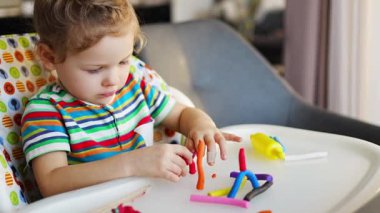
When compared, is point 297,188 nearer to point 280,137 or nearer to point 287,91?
point 280,137

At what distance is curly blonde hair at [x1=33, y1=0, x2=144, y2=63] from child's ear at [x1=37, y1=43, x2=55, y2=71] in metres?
0.02

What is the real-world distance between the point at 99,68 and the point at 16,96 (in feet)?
0.71

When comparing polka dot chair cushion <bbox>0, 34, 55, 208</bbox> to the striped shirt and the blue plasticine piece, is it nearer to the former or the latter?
the striped shirt

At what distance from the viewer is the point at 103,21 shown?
0.95 metres

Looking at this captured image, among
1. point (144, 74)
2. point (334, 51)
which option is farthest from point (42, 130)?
point (334, 51)

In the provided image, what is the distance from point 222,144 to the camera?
992 millimetres

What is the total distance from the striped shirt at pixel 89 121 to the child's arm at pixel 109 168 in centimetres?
3

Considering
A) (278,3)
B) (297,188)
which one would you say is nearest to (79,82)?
(297,188)

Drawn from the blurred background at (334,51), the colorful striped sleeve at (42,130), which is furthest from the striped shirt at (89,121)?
the blurred background at (334,51)

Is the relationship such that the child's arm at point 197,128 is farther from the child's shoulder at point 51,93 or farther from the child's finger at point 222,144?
the child's shoulder at point 51,93

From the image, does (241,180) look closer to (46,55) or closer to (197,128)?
(197,128)

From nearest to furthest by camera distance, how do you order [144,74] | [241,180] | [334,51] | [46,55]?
1. [241,180]
2. [46,55]
3. [144,74]
4. [334,51]

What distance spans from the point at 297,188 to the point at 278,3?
1.89m

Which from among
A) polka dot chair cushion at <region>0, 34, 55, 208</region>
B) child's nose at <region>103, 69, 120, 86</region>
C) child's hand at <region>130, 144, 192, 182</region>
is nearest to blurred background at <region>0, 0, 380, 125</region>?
polka dot chair cushion at <region>0, 34, 55, 208</region>
